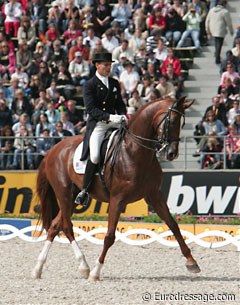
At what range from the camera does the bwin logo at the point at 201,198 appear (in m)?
18.0

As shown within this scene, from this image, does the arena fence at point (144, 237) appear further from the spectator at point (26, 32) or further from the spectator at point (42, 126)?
the spectator at point (26, 32)

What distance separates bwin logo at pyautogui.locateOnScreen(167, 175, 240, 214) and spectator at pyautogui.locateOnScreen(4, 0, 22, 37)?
8385 millimetres

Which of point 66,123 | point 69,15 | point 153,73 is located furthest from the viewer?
point 69,15

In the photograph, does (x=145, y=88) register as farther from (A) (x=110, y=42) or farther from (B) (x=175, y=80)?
(A) (x=110, y=42)

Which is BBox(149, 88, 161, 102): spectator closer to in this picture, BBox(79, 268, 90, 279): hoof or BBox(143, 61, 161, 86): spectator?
BBox(143, 61, 161, 86): spectator

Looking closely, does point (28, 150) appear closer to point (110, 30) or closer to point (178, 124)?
point (110, 30)

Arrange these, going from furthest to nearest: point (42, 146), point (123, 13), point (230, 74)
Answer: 1. point (123, 13)
2. point (230, 74)
3. point (42, 146)

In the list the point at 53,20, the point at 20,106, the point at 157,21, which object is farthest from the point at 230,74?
the point at 53,20

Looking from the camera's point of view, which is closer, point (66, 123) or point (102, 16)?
point (66, 123)

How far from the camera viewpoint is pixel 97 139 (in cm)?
1250

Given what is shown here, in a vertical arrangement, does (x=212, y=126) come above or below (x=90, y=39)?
below

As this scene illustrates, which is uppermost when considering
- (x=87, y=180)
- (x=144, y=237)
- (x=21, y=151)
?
(x=87, y=180)

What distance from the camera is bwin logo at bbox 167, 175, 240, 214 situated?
17969 mm

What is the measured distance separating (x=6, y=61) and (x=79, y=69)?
237 cm
